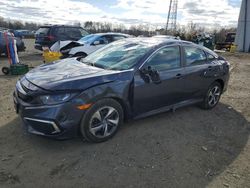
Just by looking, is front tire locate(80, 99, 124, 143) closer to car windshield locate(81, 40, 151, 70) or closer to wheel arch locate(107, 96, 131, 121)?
wheel arch locate(107, 96, 131, 121)

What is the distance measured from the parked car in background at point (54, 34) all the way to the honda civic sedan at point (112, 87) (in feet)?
32.0

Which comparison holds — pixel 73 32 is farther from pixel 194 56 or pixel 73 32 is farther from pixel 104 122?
pixel 104 122

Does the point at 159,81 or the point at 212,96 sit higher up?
the point at 159,81

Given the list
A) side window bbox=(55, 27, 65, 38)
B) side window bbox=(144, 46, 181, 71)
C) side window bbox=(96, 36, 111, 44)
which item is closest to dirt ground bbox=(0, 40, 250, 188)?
side window bbox=(144, 46, 181, 71)

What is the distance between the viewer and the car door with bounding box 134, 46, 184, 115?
4162 mm

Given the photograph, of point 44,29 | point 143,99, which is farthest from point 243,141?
point 44,29

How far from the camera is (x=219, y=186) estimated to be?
3184 millimetres

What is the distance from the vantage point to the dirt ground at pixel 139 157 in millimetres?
3164

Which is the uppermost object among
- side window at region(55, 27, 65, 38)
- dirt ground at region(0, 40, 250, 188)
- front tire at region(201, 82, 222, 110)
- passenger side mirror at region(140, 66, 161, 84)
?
side window at region(55, 27, 65, 38)

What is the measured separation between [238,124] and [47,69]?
153 inches

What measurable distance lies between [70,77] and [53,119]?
2.21ft

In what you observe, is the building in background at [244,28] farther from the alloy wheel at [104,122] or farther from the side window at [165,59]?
the alloy wheel at [104,122]

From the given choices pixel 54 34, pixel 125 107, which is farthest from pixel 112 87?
pixel 54 34

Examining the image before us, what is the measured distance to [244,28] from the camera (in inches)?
1003
